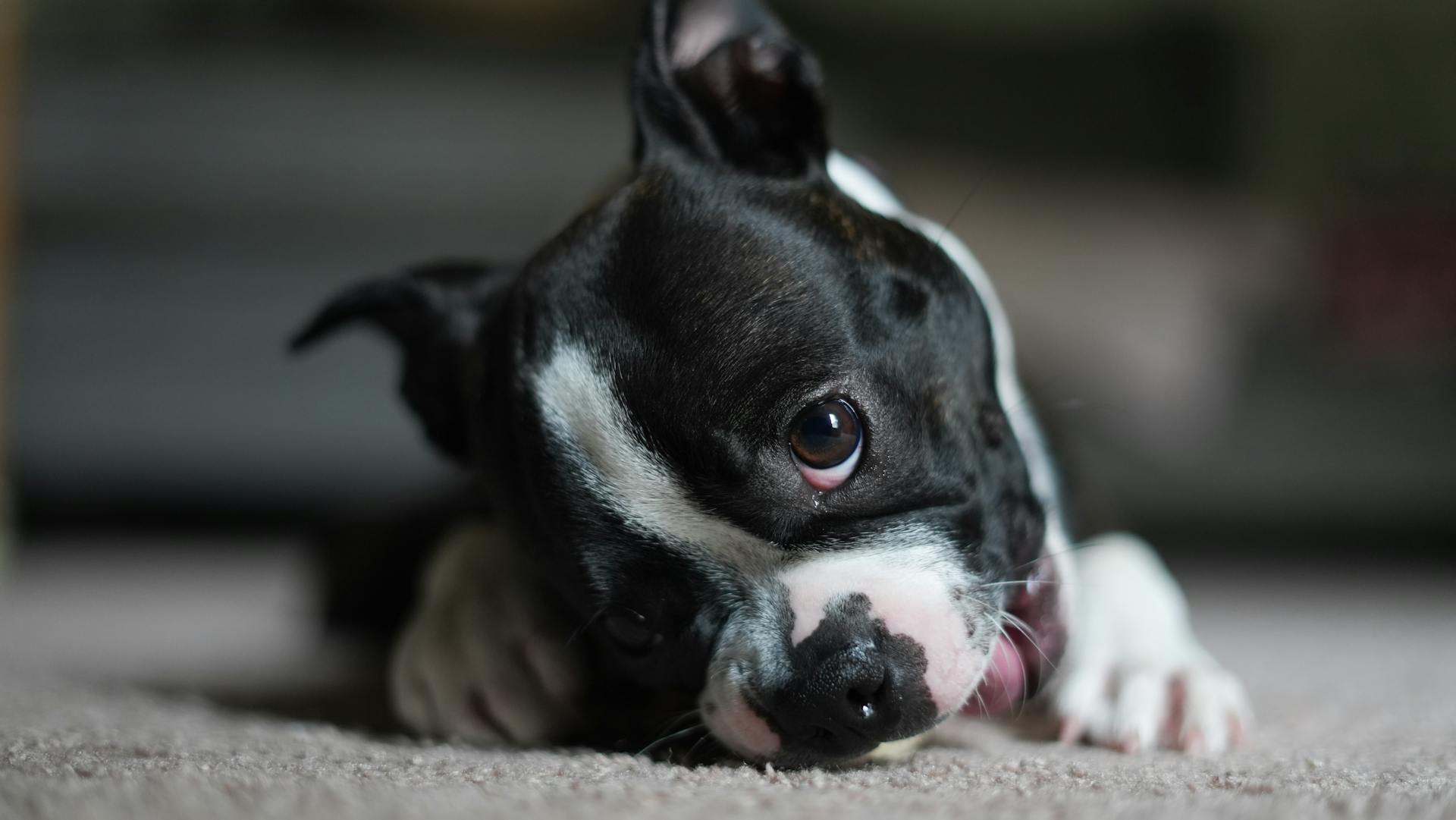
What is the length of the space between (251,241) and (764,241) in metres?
A: 3.45

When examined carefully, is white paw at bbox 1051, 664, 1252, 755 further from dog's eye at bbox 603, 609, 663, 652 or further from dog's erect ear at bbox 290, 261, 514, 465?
dog's erect ear at bbox 290, 261, 514, 465

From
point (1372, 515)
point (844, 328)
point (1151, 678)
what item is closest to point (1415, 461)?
point (1372, 515)

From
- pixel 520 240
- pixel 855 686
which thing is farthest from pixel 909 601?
pixel 520 240

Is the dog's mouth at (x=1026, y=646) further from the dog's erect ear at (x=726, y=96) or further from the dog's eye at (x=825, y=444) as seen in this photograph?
the dog's erect ear at (x=726, y=96)

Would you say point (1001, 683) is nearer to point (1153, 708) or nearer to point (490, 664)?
point (1153, 708)

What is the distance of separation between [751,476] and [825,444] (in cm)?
9

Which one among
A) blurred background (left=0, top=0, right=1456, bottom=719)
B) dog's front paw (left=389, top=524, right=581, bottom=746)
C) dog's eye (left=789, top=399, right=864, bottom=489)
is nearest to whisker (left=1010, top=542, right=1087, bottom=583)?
dog's eye (left=789, top=399, right=864, bottom=489)

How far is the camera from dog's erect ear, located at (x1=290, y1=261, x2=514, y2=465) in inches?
63.2

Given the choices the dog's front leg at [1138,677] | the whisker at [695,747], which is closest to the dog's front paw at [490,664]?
the whisker at [695,747]

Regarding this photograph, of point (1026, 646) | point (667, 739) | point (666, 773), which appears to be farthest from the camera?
point (1026, 646)

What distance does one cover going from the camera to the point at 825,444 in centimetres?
125

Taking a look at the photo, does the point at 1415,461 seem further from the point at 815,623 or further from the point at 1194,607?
the point at 815,623

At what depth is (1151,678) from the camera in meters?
1.39

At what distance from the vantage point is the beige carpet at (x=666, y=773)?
0.91 m
